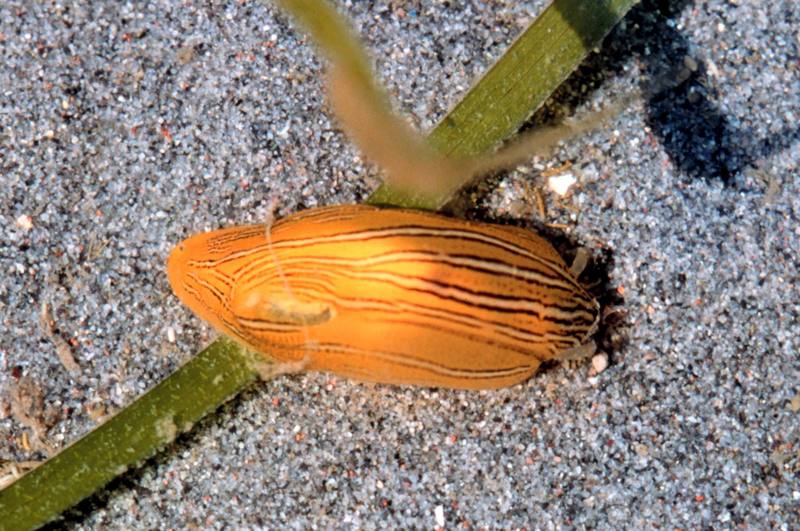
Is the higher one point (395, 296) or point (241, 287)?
point (241, 287)

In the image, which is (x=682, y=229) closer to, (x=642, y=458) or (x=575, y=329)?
(x=575, y=329)

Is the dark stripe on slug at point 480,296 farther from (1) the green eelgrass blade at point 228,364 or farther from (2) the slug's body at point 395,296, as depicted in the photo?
(1) the green eelgrass blade at point 228,364

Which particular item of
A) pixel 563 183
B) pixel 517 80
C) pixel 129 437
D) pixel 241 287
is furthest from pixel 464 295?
pixel 129 437

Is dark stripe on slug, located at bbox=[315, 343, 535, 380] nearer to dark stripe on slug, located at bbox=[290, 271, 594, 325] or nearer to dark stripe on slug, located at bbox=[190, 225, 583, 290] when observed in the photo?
dark stripe on slug, located at bbox=[290, 271, 594, 325]

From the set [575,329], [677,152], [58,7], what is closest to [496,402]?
[575,329]

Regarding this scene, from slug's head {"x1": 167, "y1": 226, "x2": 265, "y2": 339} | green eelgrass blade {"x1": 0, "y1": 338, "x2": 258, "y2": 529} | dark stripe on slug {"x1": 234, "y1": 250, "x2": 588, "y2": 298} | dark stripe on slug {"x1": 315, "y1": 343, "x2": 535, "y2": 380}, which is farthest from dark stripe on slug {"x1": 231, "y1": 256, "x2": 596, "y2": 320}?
green eelgrass blade {"x1": 0, "y1": 338, "x2": 258, "y2": 529}

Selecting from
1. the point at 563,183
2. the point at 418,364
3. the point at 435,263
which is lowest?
the point at 563,183

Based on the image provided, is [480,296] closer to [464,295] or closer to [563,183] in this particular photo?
[464,295]
